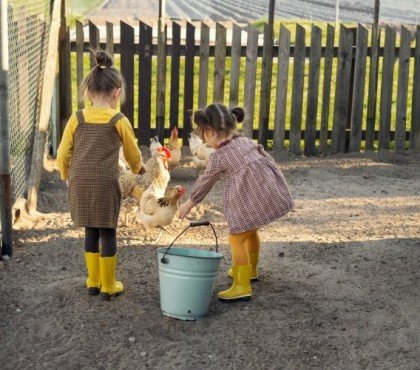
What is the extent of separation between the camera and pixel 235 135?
5195mm

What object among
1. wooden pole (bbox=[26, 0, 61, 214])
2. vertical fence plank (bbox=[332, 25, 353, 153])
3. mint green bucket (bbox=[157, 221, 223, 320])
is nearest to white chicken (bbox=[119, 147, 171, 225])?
wooden pole (bbox=[26, 0, 61, 214])

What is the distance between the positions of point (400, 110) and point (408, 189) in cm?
199

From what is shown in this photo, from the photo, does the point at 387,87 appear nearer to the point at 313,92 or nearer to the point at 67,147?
the point at 313,92

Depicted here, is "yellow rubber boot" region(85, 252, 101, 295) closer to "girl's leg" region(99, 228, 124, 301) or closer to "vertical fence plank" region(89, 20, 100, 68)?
"girl's leg" region(99, 228, 124, 301)

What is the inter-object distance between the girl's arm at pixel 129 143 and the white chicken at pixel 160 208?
1.35 m

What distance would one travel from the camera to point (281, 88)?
32.1ft

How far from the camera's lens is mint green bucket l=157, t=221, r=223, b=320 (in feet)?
15.6

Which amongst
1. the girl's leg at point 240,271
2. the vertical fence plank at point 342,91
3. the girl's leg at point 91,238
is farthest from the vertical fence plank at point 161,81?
the girl's leg at point 240,271

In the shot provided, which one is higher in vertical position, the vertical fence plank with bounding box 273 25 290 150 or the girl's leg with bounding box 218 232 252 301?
the vertical fence plank with bounding box 273 25 290 150

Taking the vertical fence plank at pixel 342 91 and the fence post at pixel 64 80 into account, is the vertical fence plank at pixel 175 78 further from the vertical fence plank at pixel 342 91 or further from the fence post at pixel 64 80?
the vertical fence plank at pixel 342 91

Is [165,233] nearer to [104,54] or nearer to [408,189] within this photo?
[104,54]

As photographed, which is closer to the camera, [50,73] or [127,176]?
[127,176]

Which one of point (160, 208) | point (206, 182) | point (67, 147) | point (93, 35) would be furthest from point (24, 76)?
point (206, 182)

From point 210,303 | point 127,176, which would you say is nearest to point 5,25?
point 127,176
